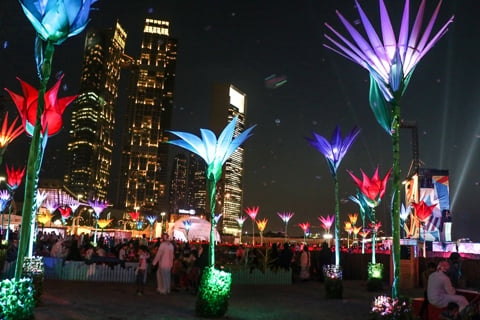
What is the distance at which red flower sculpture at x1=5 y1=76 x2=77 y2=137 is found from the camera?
8656 mm

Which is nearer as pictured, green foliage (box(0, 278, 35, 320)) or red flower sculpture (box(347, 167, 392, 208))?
green foliage (box(0, 278, 35, 320))

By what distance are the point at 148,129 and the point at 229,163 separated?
35.2m

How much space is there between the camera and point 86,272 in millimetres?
15281

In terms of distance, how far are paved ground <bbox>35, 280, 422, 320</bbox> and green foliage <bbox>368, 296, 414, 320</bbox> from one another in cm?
334

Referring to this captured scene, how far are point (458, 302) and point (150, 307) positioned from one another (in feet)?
21.4

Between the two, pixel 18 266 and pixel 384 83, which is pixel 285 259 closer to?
pixel 384 83

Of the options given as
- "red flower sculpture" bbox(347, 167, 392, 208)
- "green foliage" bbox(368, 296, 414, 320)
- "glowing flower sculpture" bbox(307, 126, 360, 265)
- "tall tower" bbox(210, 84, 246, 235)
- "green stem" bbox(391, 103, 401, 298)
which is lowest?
"green foliage" bbox(368, 296, 414, 320)

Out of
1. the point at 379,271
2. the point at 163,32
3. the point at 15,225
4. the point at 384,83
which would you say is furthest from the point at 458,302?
the point at 163,32

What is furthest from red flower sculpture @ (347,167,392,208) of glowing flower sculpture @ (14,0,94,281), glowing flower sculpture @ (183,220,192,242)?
glowing flower sculpture @ (183,220,192,242)

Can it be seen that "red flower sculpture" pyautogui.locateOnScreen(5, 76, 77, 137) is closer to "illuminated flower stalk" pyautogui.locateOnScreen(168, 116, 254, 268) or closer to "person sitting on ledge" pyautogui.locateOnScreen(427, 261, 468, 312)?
"illuminated flower stalk" pyautogui.locateOnScreen(168, 116, 254, 268)

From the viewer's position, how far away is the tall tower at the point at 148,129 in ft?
557

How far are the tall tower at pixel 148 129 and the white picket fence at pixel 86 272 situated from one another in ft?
497

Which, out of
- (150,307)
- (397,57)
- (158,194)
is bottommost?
(150,307)

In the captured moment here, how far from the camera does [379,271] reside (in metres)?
15.6
